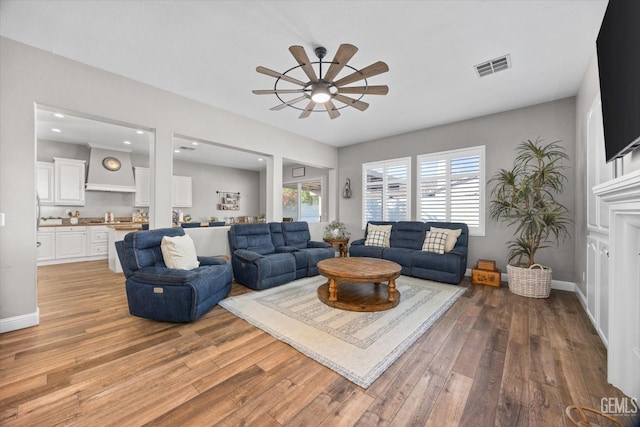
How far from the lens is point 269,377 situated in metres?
1.82

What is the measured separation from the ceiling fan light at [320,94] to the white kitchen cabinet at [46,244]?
6577 mm

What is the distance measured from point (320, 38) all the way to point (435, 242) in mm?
3569

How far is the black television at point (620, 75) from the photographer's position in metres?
1.31

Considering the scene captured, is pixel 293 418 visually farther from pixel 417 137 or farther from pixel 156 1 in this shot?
pixel 417 137

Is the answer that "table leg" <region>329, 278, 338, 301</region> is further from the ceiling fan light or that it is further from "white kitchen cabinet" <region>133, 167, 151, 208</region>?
"white kitchen cabinet" <region>133, 167, 151, 208</region>

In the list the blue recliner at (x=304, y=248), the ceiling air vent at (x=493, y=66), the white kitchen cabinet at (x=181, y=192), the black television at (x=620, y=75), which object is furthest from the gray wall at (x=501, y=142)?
the white kitchen cabinet at (x=181, y=192)

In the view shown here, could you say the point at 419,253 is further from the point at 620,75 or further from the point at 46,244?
the point at 46,244

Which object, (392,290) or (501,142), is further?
(501,142)

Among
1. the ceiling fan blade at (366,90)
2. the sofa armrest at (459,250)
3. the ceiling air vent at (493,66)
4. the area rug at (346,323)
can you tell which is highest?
the ceiling air vent at (493,66)

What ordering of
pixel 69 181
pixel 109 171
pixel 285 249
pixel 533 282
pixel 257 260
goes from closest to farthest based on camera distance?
pixel 533 282 → pixel 257 260 → pixel 285 249 → pixel 69 181 → pixel 109 171

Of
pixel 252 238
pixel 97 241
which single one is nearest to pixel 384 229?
pixel 252 238

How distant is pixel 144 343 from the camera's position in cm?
227

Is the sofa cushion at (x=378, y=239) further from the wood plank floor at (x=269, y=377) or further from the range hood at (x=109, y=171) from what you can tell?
the range hood at (x=109, y=171)

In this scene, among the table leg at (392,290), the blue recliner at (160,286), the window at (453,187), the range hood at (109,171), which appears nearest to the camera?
the blue recliner at (160,286)
